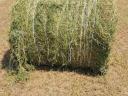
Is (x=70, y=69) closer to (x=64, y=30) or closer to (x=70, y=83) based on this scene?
(x=70, y=83)

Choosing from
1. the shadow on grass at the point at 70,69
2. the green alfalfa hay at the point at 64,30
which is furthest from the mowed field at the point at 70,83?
the green alfalfa hay at the point at 64,30

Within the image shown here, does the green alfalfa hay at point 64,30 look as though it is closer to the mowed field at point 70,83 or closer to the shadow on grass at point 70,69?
the shadow on grass at point 70,69

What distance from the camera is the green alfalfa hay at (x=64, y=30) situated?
6457 millimetres

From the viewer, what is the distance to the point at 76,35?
21.5 feet

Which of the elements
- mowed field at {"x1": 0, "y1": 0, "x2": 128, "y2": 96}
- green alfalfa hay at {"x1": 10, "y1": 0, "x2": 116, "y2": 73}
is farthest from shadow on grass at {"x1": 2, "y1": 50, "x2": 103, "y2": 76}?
green alfalfa hay at {"x1": 10, "y1": 0, "x2": 116, "y2": 73}

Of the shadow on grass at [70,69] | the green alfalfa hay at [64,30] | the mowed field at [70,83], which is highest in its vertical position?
the green alfalfa hay at [64,30]

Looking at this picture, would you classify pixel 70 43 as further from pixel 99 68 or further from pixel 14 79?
pixel 14 79

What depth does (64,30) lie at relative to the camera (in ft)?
21.5

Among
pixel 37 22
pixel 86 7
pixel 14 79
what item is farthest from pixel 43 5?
pixel 14 79

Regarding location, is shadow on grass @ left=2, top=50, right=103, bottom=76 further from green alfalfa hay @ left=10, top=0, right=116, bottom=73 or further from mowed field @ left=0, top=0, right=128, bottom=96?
green alfalfa hay @ left=10, top=0, right=116, bottom=73

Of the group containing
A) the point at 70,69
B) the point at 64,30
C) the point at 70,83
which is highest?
the point at 64,30

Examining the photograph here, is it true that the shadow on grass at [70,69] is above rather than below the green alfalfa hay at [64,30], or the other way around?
below

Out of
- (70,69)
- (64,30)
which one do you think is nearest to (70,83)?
(70,69)

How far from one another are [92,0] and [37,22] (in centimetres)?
110
